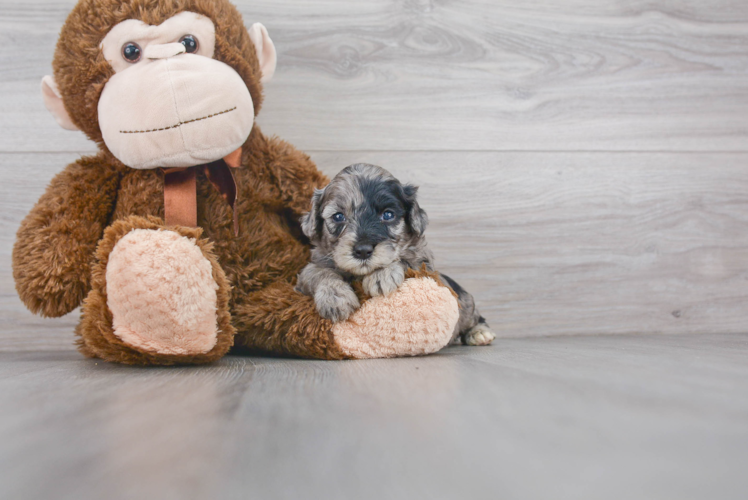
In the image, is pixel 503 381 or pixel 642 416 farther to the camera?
pixel 503 381

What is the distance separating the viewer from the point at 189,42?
112cm

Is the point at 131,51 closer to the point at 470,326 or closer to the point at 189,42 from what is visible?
the point at 189,42

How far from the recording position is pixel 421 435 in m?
0.55

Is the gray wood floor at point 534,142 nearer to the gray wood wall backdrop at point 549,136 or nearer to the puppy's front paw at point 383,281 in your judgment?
the gray wood wall backdrop at point 549,136

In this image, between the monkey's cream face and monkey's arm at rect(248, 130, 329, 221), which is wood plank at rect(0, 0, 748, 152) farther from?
the monkey's cream face

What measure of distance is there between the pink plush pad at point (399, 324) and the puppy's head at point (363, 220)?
8 centimetres

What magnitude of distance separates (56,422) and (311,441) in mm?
321

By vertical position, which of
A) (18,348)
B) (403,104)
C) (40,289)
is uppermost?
(403,104)

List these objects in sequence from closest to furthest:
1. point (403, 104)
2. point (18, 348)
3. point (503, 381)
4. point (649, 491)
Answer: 1. point (649, 491)
2. point (503, 381)
3. point (18, 348)
4. point (403, 104)

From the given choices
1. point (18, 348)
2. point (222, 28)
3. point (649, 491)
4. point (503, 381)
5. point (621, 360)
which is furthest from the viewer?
point (18, 348)

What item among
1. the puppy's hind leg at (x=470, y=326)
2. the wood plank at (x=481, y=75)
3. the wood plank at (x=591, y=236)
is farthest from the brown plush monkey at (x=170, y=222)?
the wood plank at (x=591, y=236)

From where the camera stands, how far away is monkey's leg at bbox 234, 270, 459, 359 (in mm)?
1061

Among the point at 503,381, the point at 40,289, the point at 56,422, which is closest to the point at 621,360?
the point at 503,381

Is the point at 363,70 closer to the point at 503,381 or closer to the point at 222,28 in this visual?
the point at 222,28
